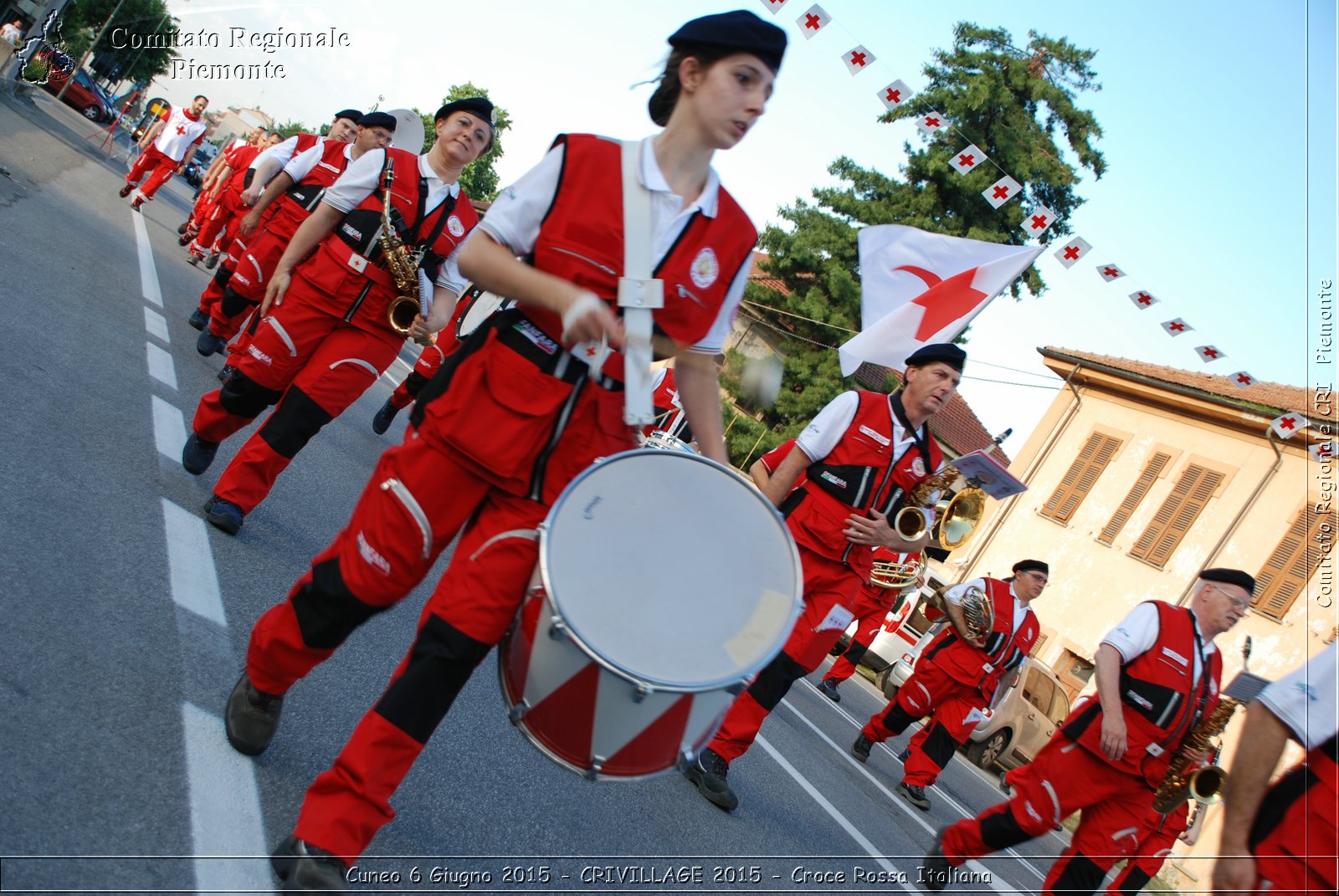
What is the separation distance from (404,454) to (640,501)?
2.25 ft

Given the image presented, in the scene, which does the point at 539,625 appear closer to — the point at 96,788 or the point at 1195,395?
the point at 96,788

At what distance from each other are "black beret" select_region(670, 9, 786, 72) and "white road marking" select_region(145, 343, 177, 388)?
578 cm

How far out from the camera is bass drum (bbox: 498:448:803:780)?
2502 mm

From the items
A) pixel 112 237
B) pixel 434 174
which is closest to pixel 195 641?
pixel 434 174

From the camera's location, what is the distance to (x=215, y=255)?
15.6 metres

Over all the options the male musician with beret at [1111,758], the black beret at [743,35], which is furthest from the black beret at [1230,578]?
the black beret at [743,35]

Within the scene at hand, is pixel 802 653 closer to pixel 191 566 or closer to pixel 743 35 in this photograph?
pixel 191 566

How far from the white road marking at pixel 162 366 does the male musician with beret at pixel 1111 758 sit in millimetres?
5694

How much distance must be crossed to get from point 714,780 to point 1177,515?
25.1 meters

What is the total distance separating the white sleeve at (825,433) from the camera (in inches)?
215

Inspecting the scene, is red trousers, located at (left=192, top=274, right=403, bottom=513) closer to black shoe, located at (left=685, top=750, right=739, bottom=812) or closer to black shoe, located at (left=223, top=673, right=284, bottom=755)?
black shoe, located at (left=223, top=673, right=284, bottom=755)

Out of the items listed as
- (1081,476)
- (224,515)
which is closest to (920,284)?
(224,515)

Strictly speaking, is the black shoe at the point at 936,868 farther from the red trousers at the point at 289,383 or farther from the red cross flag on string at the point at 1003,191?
the red cross flag on string at the point at 1003,191

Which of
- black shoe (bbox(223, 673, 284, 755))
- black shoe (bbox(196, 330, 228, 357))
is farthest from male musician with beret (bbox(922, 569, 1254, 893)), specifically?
black shoe (bbox(196, 330, 228, 357))
